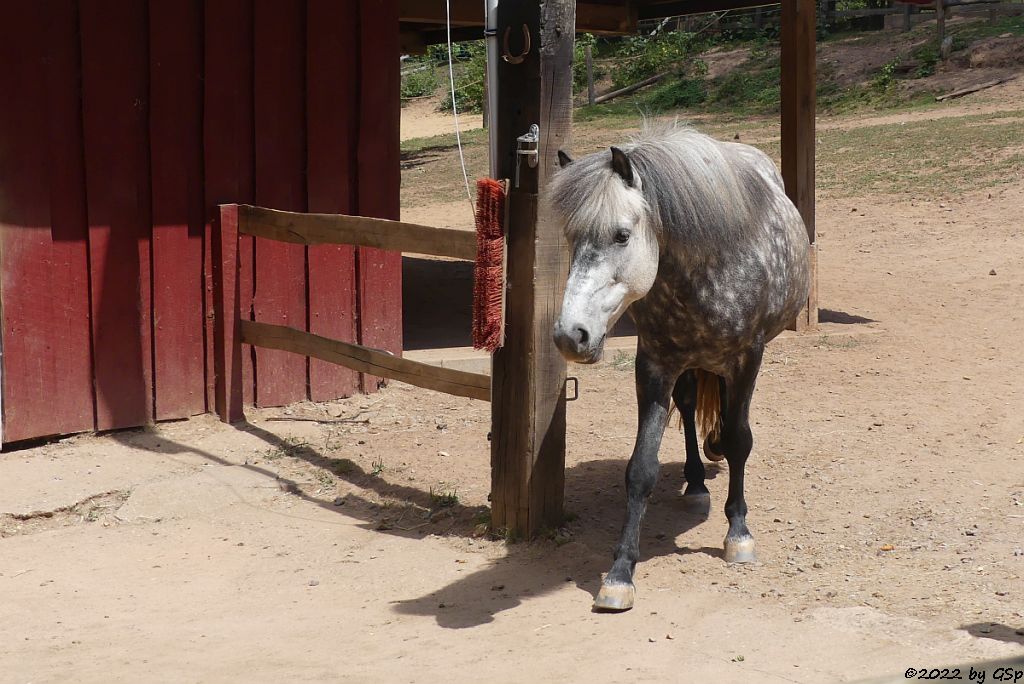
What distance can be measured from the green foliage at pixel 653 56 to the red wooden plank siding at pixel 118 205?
2331 cm

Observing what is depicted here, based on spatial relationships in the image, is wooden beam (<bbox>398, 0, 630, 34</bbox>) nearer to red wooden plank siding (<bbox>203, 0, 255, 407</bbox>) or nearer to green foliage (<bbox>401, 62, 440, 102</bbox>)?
red wooden plank siding (<bbox>203, 0, 255, 407</bbox>)

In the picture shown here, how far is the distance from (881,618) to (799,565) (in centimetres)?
65

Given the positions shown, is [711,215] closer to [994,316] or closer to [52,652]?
[52,652]

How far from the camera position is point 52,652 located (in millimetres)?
3852

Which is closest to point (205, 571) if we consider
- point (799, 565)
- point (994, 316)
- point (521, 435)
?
point (521, 435)

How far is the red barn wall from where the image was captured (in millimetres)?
5836

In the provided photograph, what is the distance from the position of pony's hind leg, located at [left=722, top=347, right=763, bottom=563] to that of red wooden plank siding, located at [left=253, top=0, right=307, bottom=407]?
3.13 metres

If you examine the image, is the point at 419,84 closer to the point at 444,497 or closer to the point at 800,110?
the point at 800,110

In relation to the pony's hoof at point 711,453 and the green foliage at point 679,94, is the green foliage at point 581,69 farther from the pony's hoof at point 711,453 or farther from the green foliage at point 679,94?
the pony's hoof at point 711,453

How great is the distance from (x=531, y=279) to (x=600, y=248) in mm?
785

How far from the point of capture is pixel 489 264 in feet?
14.9

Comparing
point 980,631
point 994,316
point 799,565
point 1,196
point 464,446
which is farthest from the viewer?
point 994,316

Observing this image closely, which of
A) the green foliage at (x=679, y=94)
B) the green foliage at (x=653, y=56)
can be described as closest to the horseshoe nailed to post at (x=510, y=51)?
the green foliage at (x=679, y=94)

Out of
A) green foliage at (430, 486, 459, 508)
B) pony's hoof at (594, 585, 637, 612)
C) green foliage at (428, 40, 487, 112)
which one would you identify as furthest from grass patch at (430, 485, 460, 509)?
green foliage at (428, 40, 487, 112)
